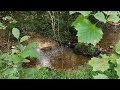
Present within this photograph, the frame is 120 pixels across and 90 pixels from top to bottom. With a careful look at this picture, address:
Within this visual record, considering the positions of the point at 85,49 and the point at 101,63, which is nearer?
the point at 101,63

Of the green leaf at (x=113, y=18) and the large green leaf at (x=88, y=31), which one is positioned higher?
the green leaf at (x=113, y=18)

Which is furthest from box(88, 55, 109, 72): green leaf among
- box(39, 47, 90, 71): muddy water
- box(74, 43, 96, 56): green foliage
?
box(74, 43, 96, 56): green foliage

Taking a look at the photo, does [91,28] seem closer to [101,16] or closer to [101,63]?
[101,16]

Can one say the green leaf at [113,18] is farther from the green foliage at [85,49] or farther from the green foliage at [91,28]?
the green foliage at [85,49]

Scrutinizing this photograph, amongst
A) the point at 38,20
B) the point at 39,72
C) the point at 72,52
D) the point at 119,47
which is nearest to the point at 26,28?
→ the point at 38,20

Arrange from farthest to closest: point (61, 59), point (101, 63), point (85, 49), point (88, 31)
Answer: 1. point (85, 49)
2. point (61, 59)
3. point (101, 63)
4. point (88, 31)

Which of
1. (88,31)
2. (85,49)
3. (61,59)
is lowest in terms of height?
(61,59)

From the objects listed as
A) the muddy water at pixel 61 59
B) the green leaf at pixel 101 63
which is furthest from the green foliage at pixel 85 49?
the green leaf at pixel 101 63

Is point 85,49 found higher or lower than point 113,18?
lower

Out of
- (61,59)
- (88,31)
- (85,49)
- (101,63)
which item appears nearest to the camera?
(88,31)

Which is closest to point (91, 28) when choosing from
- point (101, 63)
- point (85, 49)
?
point (101, 63)

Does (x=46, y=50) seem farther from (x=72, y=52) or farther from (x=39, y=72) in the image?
(x=39, y=72)

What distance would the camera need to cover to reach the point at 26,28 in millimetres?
7066

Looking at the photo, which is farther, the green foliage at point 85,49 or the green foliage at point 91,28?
the green foliage at point 85,49
